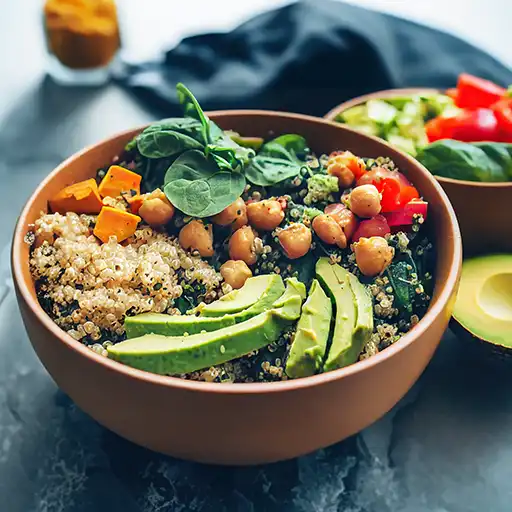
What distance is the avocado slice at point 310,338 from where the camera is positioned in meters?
0.84

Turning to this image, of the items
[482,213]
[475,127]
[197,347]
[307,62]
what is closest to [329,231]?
[197,347]

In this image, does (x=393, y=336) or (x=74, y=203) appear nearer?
(x=393, y=336)

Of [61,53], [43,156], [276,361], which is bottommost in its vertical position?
[43,156]

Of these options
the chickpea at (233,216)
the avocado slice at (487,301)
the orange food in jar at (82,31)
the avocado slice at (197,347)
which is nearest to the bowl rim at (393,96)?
the avocado slice at (487,301)

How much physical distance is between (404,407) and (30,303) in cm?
54

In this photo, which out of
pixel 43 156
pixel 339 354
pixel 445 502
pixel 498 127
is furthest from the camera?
pixel 43 156

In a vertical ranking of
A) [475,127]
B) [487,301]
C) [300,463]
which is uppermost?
[475,127]

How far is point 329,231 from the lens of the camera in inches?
37.4

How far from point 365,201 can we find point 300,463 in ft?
1.17

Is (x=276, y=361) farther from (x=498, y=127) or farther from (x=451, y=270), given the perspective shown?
(x=498, y=127)

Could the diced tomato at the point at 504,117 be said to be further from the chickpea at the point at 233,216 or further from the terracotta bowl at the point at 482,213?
the chickpea at the point at 233,216

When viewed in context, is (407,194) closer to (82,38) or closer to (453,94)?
(453,94)

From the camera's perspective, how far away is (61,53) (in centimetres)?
172

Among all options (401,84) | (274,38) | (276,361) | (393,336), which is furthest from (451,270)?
(274,38)
